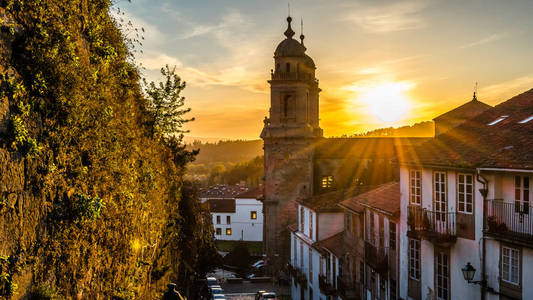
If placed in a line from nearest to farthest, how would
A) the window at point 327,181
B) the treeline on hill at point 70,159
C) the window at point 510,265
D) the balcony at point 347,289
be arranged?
1. the treeline on hill at point 70,159
2. the window at point 510,265
3. the balcony at point 347,289
4. the window at point 327,181

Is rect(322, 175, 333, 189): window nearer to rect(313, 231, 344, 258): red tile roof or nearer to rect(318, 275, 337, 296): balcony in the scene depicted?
rect(313, 231, 344, 258): red tile roof

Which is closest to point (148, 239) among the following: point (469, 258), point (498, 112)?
point (469, 258)

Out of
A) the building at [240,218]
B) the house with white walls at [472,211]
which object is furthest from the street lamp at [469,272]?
the building at [240,218]

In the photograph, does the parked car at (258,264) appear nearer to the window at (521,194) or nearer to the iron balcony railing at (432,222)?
the iron balcony railing at (432,222)

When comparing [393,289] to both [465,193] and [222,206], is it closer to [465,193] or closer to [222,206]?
[465,193]

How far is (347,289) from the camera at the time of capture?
25.4 metres

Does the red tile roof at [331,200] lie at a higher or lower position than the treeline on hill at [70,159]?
lower

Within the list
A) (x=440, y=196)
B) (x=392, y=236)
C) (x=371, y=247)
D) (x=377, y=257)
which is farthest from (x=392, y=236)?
(x=440, y=196)

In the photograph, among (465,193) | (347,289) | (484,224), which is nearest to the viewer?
(484,224)

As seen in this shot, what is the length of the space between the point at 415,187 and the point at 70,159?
47.9 feet

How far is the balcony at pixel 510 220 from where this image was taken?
1312 cm

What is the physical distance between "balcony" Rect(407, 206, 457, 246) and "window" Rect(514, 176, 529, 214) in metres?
2.81

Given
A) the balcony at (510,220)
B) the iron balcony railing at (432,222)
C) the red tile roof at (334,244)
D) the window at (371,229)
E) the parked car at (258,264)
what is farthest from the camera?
the parked car at (258,264)

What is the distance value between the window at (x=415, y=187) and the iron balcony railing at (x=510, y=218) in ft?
13.4
